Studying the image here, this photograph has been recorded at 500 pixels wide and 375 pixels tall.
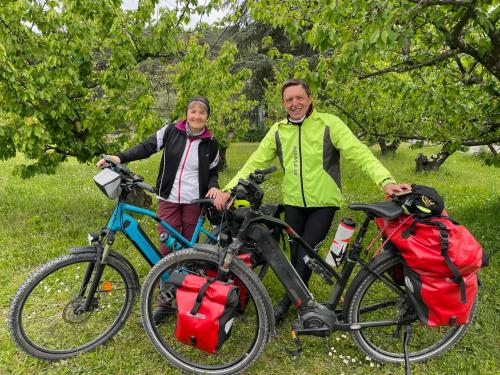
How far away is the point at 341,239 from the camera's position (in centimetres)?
288

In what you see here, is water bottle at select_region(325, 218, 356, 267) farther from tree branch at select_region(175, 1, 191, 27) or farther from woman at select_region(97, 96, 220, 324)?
tree branch at select_region(175, 1, 191, 27)

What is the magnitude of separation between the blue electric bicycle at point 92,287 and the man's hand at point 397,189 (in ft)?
4.80

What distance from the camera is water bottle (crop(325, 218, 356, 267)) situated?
2.85 m

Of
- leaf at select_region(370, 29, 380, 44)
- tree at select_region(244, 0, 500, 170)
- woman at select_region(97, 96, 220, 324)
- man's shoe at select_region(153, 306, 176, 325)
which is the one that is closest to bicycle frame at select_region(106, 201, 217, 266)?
woman at select_region(97, 96, 220, 324)

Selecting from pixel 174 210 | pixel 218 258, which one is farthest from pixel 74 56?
pixel 218 258

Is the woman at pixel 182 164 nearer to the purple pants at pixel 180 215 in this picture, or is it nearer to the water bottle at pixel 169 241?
the purple pants at pixel 180 215

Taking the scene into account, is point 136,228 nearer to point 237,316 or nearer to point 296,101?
point 237,316

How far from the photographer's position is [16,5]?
191 inches

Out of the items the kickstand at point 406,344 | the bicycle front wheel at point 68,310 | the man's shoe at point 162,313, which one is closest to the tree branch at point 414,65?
the kickstand at point 406,344

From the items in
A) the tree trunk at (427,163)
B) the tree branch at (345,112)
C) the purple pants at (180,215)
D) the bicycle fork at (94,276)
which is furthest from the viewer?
the tree trunk at (427,163)

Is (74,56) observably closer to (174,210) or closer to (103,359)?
(174,210)

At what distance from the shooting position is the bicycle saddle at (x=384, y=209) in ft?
8.53

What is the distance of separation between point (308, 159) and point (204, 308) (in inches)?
56.7

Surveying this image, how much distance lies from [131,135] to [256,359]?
4.67 m
